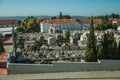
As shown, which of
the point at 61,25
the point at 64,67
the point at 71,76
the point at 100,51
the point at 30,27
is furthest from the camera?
the point at 61,25

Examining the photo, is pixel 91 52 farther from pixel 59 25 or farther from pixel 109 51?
pixel 59 25

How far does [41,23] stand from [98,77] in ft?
137

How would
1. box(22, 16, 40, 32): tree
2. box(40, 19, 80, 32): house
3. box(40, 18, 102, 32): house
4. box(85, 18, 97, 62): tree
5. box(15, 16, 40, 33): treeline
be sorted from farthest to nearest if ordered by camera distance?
box(40, 19, 80, 32): house < box(40, 18, 102, 32): house < box(22, 16, 40, 32): tree < box(15, 16, 40, 33): treeline < box(85, 18, 97, 62): tree

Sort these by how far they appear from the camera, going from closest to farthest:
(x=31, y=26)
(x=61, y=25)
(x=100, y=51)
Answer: (x=100, y=51), (x=31, y=26), (x=61, y=25)

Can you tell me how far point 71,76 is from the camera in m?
16.6

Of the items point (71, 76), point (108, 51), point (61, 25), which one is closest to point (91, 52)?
point (108, 51)

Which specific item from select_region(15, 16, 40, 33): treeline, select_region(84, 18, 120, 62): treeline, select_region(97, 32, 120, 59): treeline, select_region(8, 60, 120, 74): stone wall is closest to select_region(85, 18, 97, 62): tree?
select_region(84, 18, 120, 62): treeline

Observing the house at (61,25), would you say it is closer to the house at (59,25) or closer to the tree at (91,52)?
the house at (59,25)

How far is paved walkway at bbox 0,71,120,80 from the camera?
16.3 metres

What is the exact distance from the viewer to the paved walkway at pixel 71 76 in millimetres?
16297

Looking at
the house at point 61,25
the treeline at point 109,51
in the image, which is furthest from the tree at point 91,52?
the house at point 61,25

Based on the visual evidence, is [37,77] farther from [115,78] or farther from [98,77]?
[115,78]

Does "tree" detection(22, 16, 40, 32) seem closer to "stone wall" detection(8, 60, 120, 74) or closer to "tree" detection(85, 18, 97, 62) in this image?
"tree" detection(85, 18, 97, 62)

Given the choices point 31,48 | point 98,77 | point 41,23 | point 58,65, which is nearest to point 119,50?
point 98,77
